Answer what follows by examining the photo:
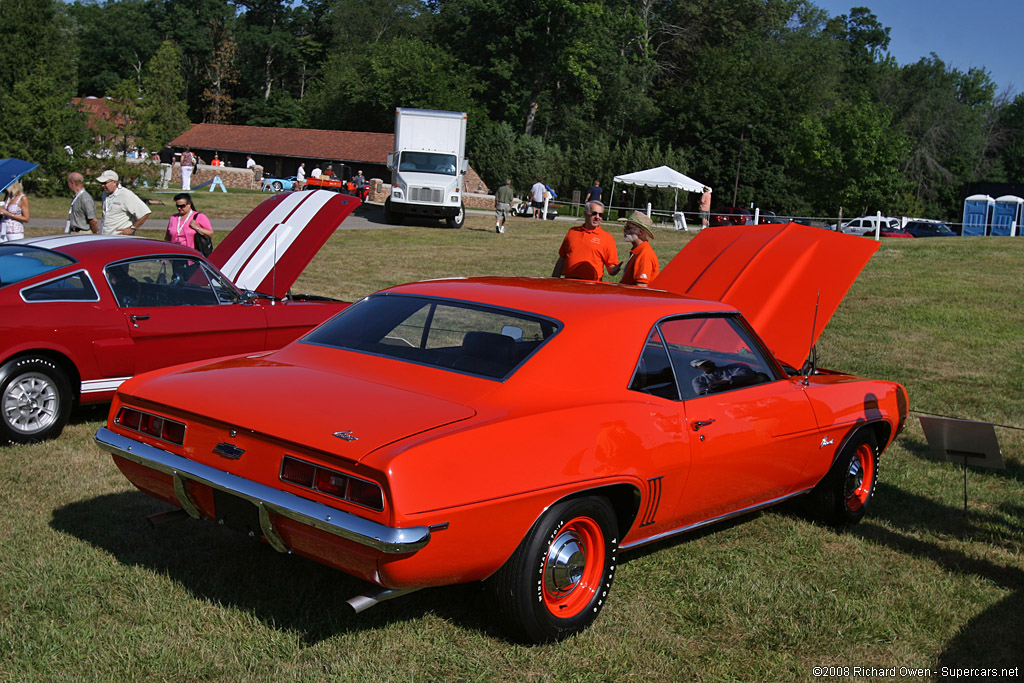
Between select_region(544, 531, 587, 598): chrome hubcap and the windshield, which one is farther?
the windshield

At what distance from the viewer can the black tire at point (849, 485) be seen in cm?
555

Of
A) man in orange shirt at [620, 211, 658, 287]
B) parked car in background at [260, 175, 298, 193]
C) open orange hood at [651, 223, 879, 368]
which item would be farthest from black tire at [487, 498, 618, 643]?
Answer: parked car in background at [260, 175, 298, 193]

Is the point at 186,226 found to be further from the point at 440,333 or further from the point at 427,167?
the point at 427,167

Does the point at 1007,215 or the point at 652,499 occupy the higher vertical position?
the point at 1007,215

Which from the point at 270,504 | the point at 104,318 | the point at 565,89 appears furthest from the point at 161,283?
the point at 565,89

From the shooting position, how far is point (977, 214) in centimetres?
3900

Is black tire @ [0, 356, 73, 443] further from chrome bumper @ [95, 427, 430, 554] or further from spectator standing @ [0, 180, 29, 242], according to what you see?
spectator standing @ [0, 180, 29, 242]

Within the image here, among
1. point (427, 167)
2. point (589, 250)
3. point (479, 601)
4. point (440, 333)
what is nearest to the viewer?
point (479, 601)

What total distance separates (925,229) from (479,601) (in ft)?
128

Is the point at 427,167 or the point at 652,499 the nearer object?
the point at 652,499

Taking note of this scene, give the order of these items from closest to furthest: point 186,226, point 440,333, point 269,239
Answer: point 440,333 → point 269,239 → point 186,226

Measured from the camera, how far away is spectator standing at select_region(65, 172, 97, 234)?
11055 millimetres

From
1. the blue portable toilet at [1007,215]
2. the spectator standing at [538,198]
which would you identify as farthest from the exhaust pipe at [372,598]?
the blue portable toilet at [1007,215]

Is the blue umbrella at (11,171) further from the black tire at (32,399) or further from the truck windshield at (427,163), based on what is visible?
the truck windshield at (427,163)
